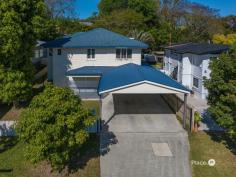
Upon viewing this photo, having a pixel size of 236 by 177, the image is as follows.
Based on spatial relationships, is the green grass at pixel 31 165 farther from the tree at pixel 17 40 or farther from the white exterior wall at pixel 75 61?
the white exterior wall at pixel 75 61

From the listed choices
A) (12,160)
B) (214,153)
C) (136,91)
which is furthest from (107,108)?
(12,160)

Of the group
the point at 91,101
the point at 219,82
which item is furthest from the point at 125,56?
the point at 219,82

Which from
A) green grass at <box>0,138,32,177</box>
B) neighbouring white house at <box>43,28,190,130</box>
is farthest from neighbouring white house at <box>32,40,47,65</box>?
green grass at <box>0,138,32,177</box>

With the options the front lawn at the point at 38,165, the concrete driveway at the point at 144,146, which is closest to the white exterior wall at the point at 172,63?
the concrete driveway at the point at 144,146

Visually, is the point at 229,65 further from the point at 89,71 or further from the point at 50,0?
the point at 50,0

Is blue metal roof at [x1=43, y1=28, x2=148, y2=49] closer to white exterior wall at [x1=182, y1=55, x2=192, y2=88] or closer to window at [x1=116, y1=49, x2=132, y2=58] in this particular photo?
window at [x1=116, y1=49, x2=132, y2=58]

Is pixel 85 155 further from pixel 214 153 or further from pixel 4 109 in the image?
pixel 4 109
